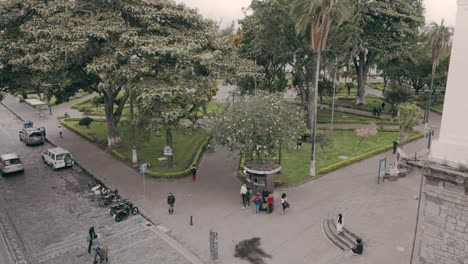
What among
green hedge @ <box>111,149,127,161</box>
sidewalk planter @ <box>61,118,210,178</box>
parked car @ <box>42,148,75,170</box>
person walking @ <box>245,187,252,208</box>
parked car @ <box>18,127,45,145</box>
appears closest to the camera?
person walking @ <box>245,187,252,208</box>

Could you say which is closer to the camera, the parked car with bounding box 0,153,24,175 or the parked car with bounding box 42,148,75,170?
the parked car with bounding box 0,153,24,175

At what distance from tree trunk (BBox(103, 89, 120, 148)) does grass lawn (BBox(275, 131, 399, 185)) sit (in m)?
15.2

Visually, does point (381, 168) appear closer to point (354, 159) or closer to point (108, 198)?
point (354, 159)

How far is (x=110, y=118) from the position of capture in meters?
32.6

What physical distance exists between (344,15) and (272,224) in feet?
46.8

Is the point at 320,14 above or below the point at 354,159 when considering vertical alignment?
above

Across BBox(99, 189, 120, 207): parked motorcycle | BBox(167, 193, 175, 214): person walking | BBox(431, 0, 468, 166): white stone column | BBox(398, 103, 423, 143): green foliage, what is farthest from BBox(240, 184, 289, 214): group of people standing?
BBox(398, 103, 423, 143): green foliage

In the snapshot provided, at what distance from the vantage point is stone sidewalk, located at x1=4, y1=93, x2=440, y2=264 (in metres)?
17.8

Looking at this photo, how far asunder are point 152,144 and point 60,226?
15.0m

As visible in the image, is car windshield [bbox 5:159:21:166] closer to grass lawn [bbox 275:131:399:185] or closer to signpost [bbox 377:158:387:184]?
grass lawn [bbox 275:131:399:185]

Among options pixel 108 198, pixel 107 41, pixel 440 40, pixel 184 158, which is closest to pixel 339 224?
pixel 108 198

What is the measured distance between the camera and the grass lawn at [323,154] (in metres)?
27.0

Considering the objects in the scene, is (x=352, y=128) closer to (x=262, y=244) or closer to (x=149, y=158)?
(x=149, y=158)

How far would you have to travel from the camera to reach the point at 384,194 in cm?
2398
